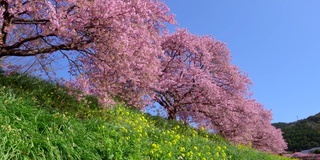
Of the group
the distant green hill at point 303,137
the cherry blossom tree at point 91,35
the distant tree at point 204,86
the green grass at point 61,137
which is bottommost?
the green grass at point 61,137

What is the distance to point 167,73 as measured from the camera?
18766 millimetres

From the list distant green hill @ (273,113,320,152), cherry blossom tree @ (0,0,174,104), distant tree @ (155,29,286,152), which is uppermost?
distant green hill @ (273,113,320,152)

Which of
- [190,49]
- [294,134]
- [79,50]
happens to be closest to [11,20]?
[79,50]

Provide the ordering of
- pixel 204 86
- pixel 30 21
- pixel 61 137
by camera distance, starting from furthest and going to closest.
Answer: pixel 204 86 → pixel 30 21 → pixel 61 137

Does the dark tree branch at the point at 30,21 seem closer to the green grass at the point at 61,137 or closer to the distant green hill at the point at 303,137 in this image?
the green grass at the point at 61,137

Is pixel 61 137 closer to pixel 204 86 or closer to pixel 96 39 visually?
pixel 96 39

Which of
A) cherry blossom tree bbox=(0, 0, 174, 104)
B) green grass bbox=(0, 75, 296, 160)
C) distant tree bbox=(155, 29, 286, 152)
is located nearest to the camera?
green grass bbox=(0, 75, 296, 160)


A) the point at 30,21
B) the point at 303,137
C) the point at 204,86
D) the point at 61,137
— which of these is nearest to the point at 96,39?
the point at 30,21

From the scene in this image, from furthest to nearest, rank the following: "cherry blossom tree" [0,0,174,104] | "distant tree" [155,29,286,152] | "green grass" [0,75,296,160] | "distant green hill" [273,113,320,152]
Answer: "distant green hill" [273,113,320,152] → "distant tree" [155,29,286,152] → "cherry blossom tree" [0,0,174,104] → "green grass" [0,75,296,160]

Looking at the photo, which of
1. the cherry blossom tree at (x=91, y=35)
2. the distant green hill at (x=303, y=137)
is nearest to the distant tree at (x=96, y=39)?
the cherry blossom tree at (x=91, y=35)

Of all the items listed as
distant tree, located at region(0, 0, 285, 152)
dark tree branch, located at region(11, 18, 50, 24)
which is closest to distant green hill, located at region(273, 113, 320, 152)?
distant tree, located at region(0, 0, 285, 152)

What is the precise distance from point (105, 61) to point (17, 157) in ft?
14.4

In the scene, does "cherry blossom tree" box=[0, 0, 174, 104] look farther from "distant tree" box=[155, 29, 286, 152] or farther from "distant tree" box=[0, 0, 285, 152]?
"distant tree" box=[155, 29, 286, 152]

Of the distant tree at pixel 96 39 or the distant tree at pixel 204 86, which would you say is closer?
the distant tree at pixel 96 39
